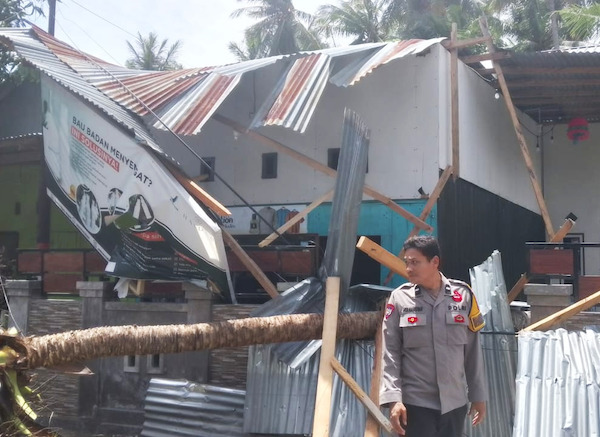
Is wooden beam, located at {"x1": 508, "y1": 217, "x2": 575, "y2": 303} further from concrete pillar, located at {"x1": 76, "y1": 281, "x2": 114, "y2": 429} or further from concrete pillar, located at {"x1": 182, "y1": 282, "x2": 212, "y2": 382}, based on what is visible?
concrete pillar, located at {"x1": 76, "y1": 281, "x2": 114, "y2": 429}

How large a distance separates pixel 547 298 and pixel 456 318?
3.90 meters

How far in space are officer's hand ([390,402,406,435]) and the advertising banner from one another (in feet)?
16.0

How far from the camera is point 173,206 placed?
8633 millimetres

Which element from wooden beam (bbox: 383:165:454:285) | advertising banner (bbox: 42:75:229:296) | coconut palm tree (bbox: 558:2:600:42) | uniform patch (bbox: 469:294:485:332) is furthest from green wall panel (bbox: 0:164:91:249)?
uniform patch (bbox: 469:294:485:332)

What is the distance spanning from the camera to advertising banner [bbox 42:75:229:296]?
8570 millimetres

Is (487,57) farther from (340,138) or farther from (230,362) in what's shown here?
(230,362)

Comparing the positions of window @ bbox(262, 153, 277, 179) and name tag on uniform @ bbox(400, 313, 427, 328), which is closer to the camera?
name tag on uniform @ bbox(400, 313, 427, 328)

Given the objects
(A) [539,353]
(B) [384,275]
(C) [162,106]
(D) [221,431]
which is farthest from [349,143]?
(B) [384,275]

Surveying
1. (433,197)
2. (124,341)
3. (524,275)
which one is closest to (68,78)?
(433,197)

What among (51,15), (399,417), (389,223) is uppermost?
(51,15)

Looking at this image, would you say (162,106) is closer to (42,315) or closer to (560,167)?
(42,315)

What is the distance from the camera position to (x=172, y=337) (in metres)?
5.12

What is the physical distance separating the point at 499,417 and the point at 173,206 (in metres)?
4.36

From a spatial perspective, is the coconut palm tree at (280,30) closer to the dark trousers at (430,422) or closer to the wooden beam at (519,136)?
the wooden beam at (519,136)
